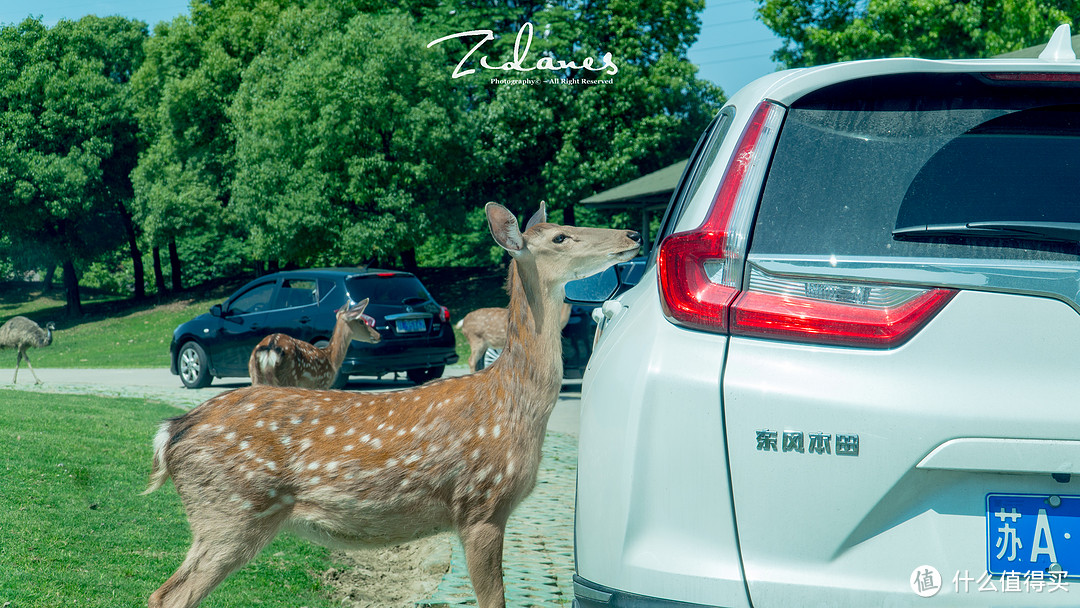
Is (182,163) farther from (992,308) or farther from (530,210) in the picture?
(992,308)

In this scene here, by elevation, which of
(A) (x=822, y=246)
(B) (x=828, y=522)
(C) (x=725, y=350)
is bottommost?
(B) (x=828, y=522)

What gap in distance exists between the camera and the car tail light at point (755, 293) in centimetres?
223

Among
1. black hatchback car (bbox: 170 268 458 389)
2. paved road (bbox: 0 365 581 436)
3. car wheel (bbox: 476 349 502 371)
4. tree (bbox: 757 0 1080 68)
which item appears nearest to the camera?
→ paved road (bbox: 0 365 581 436)

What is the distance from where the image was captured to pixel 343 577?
5953 millimetres

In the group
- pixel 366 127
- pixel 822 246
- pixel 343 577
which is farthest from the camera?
pixel 366 127

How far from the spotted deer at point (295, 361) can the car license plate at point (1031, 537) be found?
8.51 metres

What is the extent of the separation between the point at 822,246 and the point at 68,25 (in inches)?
1985

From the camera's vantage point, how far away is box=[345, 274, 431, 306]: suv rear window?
1583 centimetres

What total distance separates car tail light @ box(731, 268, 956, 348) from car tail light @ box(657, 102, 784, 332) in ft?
0.20

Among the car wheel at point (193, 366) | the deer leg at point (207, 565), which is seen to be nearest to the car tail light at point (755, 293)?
the deer leg at point (207, 565)

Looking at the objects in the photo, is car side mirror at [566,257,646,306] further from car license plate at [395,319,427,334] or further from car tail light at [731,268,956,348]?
car license plate at [395,319,427,334]

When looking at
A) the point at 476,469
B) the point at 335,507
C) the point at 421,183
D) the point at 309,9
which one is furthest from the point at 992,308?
the point at 309,9

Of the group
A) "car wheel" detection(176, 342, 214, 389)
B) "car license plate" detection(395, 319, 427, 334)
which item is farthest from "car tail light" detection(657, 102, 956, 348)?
"car wheel" detection(176, 342, 214, 389)

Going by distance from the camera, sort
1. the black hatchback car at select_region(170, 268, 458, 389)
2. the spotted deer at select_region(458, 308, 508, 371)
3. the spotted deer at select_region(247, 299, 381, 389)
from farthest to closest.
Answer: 1. the black hatchback car at select_region(170, 268, 458, 389)
2. the spotted deer at select_region(458, 308, 508, 371)
3. the spotted deer at select_region(247, 299, 381, 389)
